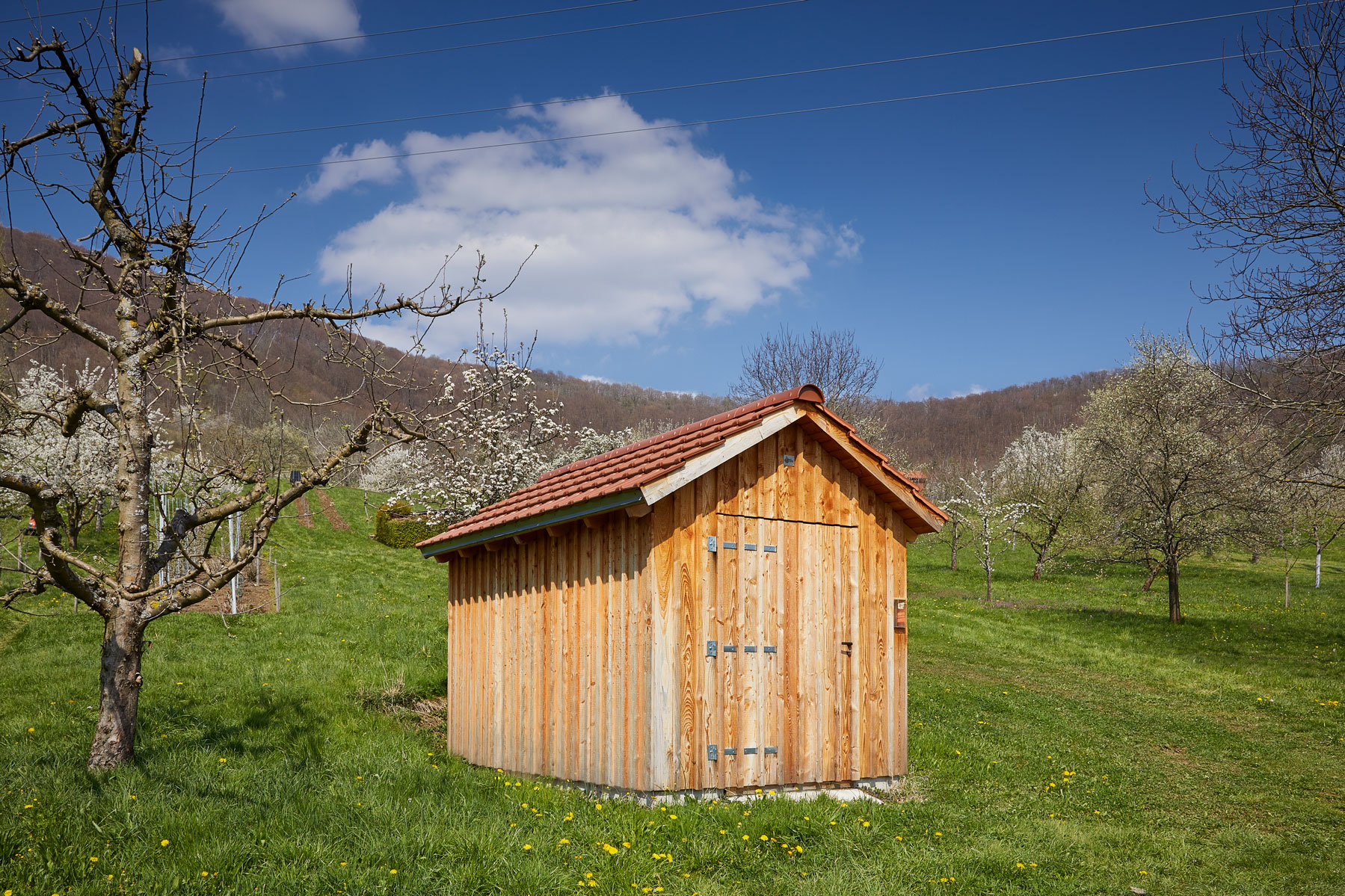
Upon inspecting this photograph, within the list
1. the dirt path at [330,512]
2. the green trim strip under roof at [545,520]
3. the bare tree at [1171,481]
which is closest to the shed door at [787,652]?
the green trim strip under roof at [545,520]

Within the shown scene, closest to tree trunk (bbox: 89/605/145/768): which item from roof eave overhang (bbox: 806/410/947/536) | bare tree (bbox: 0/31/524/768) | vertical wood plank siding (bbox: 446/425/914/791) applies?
bare tree (bbox: 0/31/524/768)

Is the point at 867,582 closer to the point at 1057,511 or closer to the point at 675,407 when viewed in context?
the point at 1057,511

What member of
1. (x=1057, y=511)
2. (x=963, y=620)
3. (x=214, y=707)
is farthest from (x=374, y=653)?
(x=1057, y=511)

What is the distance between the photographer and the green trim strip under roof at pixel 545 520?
25.6ft

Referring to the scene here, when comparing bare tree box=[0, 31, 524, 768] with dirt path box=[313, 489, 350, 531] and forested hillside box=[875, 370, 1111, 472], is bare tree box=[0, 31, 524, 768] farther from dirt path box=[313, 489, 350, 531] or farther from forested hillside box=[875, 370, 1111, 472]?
forested hillside box=[875, 370, 1111, 472]

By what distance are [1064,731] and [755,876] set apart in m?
7.94

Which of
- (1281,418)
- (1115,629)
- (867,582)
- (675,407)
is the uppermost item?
(675,407)

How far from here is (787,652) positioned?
867cm

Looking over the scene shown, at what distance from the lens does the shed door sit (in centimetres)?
825

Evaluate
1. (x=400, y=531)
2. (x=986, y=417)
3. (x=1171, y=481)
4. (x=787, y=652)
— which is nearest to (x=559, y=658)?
(x=787, y=652)

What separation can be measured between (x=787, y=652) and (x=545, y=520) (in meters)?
2.91

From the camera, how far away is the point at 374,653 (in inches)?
546

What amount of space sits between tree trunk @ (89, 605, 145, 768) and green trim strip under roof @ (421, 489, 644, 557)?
372 centimetres

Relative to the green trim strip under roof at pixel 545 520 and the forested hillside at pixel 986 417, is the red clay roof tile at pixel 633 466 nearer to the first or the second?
the green trim strip under roof at pixel 545 520
